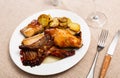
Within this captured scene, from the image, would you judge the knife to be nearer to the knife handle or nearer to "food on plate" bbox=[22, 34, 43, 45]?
the knife handle

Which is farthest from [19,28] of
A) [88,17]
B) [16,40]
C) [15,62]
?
[88,17]

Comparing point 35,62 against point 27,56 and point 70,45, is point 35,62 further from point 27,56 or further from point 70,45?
point 70,45

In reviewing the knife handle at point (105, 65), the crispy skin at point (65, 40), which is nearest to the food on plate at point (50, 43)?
the crispy skin at point (65, 40)

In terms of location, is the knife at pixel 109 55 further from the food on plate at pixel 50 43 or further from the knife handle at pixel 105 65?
the food on plate at pixel 50 43

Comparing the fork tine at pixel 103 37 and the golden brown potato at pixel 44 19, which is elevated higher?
the golden brown potato at pixel 44 19

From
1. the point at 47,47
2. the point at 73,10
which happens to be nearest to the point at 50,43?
the point at 47,47

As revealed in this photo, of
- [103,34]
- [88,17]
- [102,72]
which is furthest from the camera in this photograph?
[88,17]
